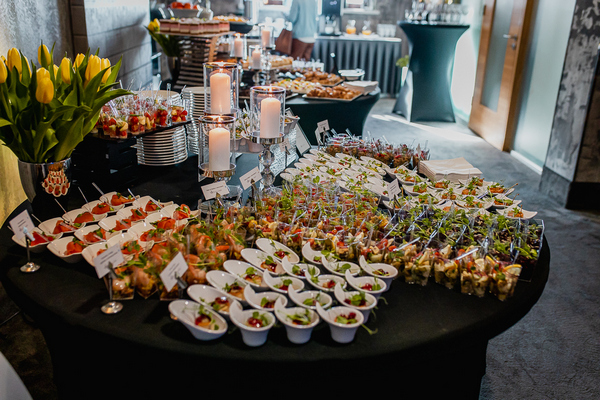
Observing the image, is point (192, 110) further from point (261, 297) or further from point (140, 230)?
point (261, 297)

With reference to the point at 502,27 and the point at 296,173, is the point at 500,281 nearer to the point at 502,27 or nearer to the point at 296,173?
the point at 296,173

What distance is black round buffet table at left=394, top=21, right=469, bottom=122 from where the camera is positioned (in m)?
6.32

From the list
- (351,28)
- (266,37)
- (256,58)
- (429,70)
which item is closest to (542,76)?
(429,70)

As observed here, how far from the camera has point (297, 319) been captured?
1214 mm

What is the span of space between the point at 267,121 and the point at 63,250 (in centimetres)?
81

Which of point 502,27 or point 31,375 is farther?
point 502,27

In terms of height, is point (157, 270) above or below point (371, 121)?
above

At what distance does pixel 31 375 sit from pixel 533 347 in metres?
2.18

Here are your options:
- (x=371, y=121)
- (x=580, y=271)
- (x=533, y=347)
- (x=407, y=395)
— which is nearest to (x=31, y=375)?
(x=407, y=395)

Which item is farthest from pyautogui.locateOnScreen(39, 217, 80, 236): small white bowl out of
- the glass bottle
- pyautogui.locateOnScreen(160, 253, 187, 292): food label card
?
the glass bottle

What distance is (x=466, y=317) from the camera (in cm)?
133

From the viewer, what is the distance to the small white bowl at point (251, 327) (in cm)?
116

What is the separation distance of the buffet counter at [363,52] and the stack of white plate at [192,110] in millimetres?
5475

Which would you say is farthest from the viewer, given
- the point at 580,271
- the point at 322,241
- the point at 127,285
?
the point at 580,271
